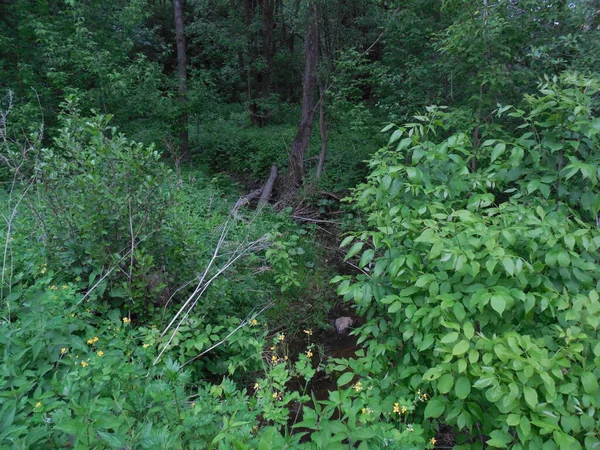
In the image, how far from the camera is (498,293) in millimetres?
1814

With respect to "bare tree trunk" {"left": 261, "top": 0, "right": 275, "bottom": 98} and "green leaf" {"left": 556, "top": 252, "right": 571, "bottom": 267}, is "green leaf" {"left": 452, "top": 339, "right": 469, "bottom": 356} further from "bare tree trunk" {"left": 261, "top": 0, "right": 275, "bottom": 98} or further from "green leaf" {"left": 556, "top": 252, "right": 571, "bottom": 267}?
"bare tree trunk" {"left": 261, "top": 0, "right": 275, "bottom": 98}

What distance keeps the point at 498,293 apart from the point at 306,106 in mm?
7143

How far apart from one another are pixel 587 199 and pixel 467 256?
3.18 feet

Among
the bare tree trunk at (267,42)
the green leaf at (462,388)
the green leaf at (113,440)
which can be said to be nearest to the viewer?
the green leaf at (113,440)

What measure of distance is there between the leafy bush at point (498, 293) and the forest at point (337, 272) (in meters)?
0.01

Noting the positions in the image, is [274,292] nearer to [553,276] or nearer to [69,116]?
[69,116]

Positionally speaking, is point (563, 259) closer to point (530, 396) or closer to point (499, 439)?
point (530, 396)

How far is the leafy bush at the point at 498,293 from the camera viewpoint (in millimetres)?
1720

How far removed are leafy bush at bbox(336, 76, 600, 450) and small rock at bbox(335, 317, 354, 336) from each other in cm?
257

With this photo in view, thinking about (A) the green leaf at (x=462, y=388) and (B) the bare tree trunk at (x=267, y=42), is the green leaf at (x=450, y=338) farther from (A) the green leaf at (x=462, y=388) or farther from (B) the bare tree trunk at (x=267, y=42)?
(B) the bare tree trunk at (x=267, y=42)

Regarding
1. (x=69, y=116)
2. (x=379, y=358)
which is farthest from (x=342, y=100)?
(x=379, y=358)

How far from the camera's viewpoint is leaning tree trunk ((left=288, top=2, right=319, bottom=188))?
8023mm

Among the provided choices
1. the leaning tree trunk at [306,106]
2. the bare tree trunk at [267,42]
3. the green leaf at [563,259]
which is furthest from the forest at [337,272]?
the bare tree trunk at [267,42]

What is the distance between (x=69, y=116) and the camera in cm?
370
